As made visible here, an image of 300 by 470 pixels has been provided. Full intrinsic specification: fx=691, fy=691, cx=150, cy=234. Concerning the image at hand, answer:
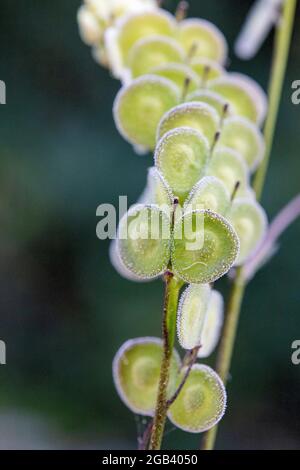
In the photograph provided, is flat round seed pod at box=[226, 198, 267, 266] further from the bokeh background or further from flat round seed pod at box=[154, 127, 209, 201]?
the bokeh background

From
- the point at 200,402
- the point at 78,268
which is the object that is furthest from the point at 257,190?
the point at 78,268

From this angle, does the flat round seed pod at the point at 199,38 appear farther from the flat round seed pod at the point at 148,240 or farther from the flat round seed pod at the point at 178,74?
the flat round seed pod at the point at 148,240

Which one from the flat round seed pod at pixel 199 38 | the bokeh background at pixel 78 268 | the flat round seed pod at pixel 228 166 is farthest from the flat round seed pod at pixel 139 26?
the bokeh background at pixel 78 268

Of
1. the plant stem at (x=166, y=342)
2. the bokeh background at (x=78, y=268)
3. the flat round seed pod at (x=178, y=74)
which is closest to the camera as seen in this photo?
the plant stem at (x=166, y=342)

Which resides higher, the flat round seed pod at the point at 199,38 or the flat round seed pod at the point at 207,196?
the flat round seed pod at the point at 199,38

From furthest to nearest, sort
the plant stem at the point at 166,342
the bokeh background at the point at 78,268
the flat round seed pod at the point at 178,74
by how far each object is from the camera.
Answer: the bokeh background at the point at 78,268 → the flat round seed pod at the point at 178,74 → the plant stem at the point at 166,342

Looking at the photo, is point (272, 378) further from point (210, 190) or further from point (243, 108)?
point (210, 190)

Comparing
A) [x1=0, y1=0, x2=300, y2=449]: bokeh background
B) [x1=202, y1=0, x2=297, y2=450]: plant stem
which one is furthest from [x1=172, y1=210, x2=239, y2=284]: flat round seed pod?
[x1=0, y1=0, x2=300, y2=449]: bokeh background

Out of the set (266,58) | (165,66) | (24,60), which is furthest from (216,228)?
(24,60)
